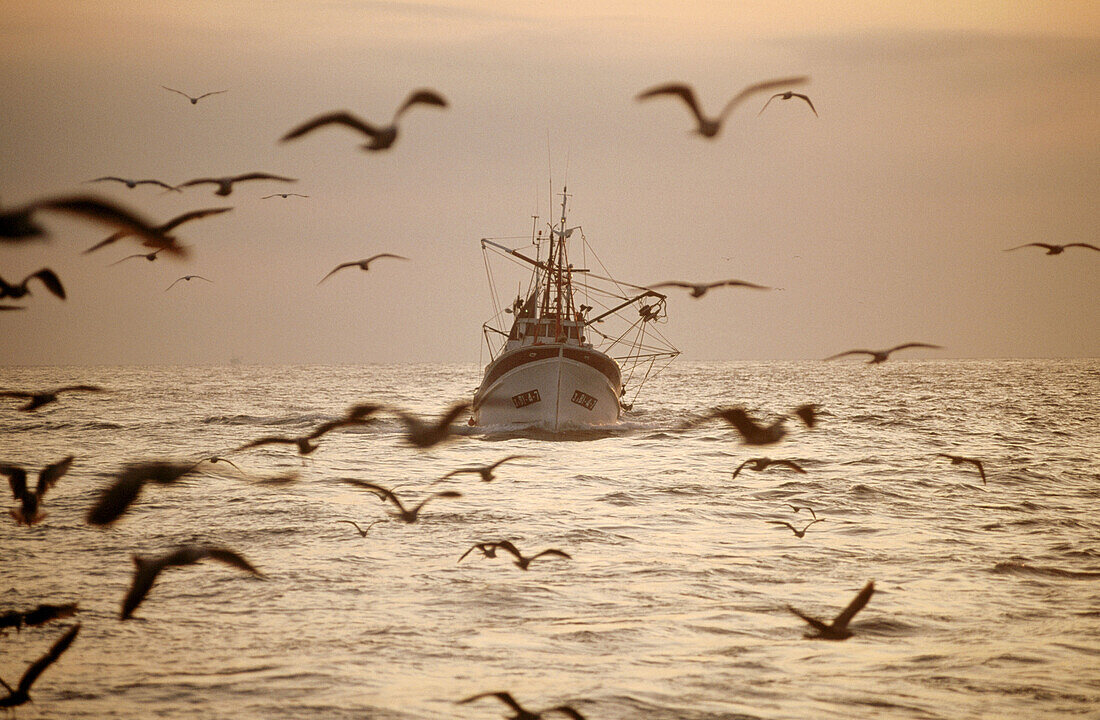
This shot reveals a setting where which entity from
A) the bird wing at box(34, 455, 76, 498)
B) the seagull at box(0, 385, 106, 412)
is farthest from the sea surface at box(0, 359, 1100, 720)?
the seagull at box(0, 385, 106, 412)

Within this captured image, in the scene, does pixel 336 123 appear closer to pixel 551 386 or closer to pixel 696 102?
pixel 696 102

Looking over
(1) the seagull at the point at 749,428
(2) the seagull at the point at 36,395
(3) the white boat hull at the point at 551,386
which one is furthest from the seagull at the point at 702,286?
(3) the white boat hull at the point at 551,386

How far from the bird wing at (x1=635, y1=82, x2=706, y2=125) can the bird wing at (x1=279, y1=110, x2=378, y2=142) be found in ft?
7.83

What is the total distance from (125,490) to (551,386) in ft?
111

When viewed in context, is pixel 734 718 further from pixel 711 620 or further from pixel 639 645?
pixel 711 620

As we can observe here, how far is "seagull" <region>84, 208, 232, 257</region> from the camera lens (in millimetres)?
5194

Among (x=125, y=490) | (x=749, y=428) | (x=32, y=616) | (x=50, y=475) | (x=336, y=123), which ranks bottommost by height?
(x=32, y=616)

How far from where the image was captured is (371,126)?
8.72 metres

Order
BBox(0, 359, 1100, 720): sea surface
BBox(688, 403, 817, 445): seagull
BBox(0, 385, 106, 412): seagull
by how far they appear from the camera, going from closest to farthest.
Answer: BBox(0, 359, 1100, 720): sea surface
BBox(0, 385, 106, 412): seagull
BBox(688, 403, 817, 445): seagull

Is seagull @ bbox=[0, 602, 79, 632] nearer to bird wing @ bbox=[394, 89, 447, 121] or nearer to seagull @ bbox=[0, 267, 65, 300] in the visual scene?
seagull @ bbox=[0, 267, 65, 300]

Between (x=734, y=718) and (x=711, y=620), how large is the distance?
3.08 metres

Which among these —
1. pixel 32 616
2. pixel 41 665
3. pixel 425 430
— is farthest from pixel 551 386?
pixel 41 665

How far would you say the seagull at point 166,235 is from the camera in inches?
204

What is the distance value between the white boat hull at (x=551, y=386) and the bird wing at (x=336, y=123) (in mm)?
32292
